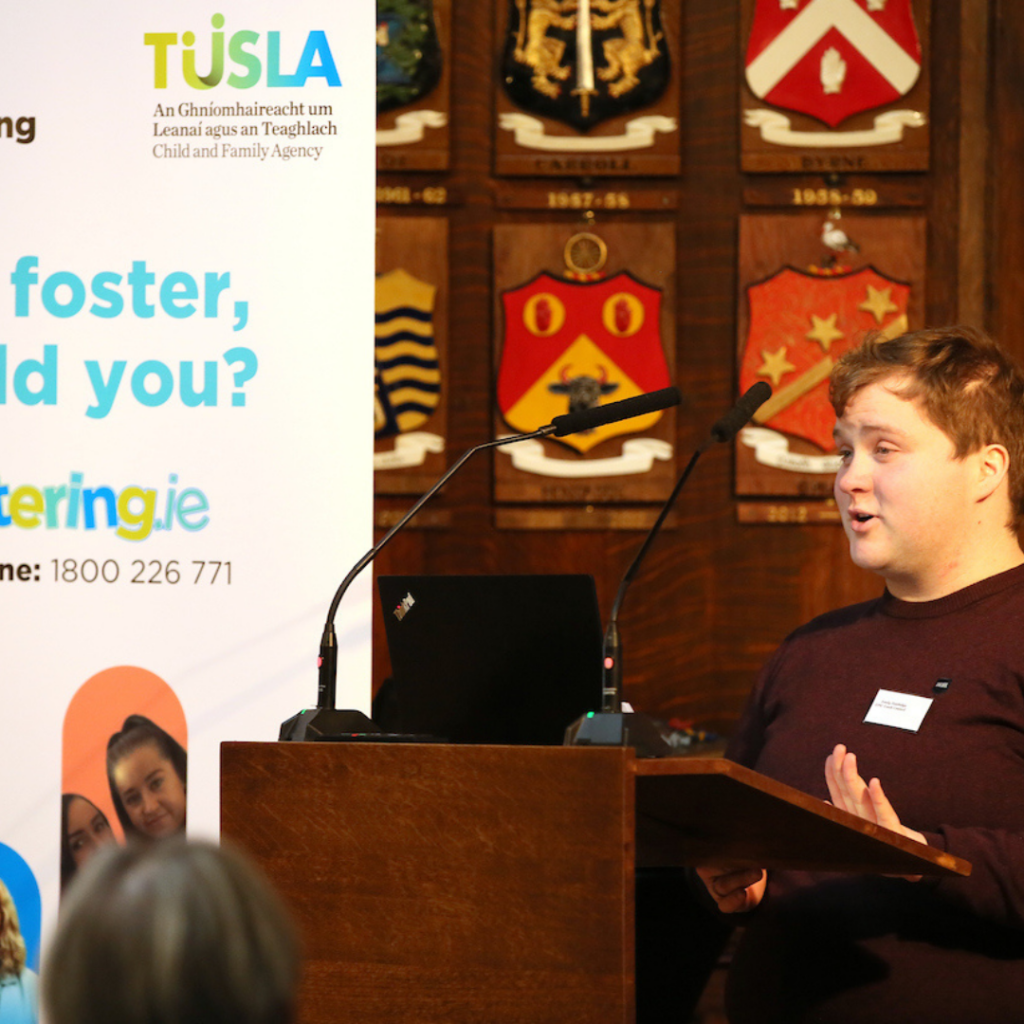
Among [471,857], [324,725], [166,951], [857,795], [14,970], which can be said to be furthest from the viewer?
[14,970]

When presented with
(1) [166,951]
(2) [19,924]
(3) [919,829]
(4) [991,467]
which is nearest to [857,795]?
(3) [919,829]

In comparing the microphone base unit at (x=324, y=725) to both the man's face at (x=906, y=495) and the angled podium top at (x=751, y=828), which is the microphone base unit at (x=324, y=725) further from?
the man's face at (x=906, y=495)

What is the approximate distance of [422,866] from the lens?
141 cm

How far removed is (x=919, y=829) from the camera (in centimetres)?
181

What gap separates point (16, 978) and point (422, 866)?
144 centimetres

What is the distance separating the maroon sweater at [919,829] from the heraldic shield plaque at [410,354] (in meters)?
1.99

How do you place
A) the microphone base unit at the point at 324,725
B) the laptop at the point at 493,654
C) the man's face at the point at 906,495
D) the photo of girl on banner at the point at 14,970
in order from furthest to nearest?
the photo of girl on banner at the point at 14,970 → the man's face at the point at 906,495 → the laptop at the point at 493,654 → the microphone base unit at the point at 324,725

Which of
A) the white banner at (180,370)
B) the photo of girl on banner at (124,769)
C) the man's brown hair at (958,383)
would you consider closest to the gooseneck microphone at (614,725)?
the man's brown hair at (958,383)

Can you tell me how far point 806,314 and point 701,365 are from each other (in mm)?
333

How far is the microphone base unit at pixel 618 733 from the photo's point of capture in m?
1.45

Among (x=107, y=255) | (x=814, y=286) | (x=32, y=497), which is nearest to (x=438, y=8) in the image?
(x=814, y=286)

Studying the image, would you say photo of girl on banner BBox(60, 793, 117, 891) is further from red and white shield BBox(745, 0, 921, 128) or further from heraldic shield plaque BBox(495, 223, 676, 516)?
red and white shield BBox(745, 0, 921, 128)

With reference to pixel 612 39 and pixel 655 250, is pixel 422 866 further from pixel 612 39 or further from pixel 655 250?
pixel 612 39

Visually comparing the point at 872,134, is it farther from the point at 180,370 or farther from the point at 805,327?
the point at 180,370
